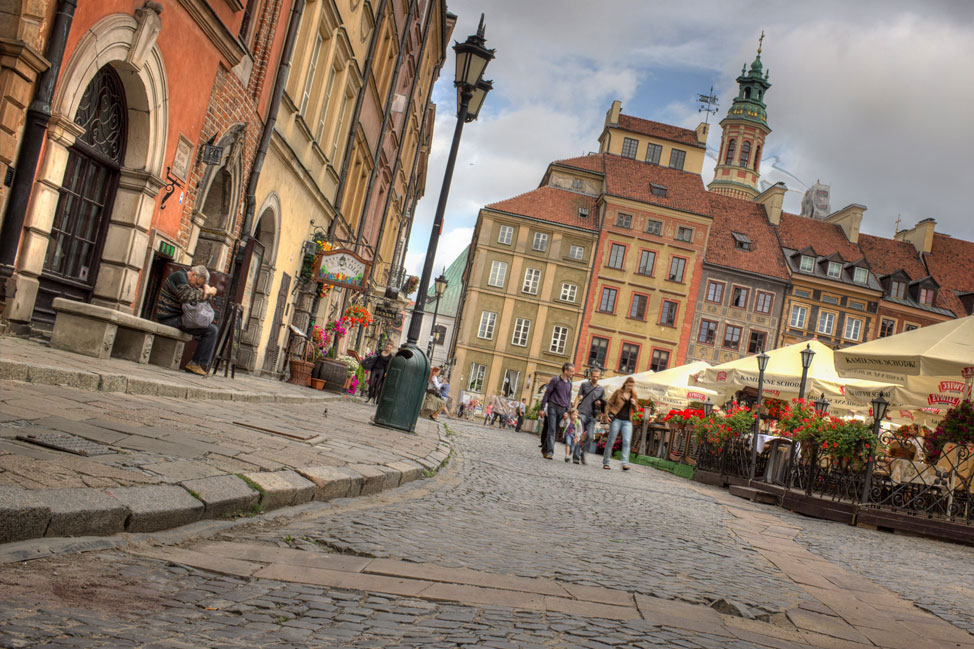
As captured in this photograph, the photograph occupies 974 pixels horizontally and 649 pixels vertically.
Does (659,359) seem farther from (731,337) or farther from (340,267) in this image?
(340,267)

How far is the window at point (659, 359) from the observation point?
53.4 m

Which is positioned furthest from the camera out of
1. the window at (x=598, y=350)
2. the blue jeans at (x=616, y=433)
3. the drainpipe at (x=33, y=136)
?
the window at (x=598, y=350)

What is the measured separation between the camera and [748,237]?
57.5m

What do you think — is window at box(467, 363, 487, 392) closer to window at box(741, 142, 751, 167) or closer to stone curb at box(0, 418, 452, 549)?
window at box(741, 142, 751, 167)

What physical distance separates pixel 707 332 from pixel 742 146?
34.1m

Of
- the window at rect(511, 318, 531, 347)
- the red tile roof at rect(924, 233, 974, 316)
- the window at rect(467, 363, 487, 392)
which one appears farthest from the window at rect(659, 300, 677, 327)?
the red tile roof at rect(924, 233, 974, 316)

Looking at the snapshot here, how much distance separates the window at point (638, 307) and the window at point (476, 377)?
32.1 feet

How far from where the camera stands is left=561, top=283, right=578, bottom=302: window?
53.8m

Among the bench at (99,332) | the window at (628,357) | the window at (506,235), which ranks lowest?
the bench at (99,332)

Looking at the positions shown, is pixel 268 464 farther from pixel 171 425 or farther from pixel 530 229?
pixel 530 229

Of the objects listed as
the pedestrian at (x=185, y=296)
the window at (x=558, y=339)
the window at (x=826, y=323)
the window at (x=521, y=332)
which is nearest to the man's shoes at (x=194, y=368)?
the pedestrian at (x=185, y=296)

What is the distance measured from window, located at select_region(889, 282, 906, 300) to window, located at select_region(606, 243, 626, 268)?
57.3 ft

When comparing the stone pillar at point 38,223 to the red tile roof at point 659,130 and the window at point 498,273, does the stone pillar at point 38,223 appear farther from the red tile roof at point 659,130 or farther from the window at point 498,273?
the red tile roof at point 659,130

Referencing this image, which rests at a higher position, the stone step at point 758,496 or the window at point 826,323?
the window at point 826,323
